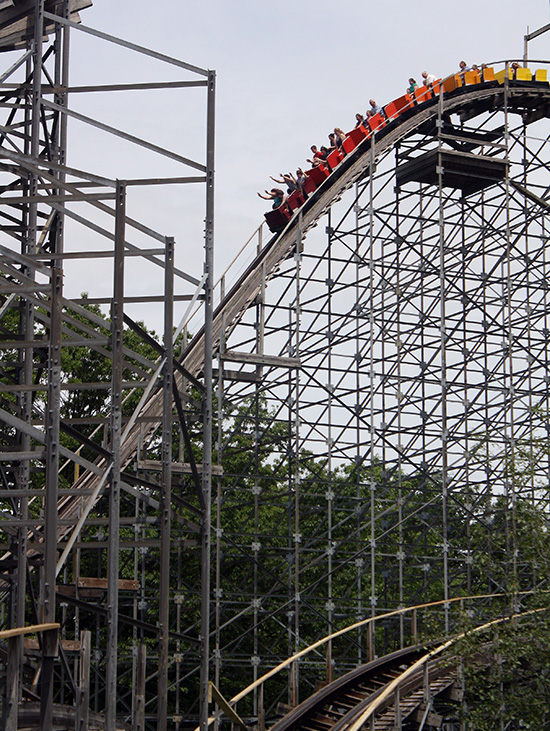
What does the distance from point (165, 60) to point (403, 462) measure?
1089 centimetres

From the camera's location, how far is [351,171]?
22.2m

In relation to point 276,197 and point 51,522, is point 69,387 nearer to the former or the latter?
point 51,522

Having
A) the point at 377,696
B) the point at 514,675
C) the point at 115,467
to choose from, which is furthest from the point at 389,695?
the point at 115,467

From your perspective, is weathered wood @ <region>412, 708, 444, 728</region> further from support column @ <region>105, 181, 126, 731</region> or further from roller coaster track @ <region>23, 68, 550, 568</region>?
support column @ <region>105, 181, 126, 731</region>

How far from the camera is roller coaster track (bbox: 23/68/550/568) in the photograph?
812 inches

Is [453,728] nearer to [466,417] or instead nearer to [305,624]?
[305,624]

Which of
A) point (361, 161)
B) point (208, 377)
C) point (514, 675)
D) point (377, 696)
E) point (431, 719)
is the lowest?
point (431, 719)

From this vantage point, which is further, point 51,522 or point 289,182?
point 289,182

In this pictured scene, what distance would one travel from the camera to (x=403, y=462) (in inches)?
846

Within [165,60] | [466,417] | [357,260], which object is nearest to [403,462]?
[466,417]

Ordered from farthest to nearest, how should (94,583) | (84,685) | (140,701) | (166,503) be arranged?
(94,583), (166,503), (140,701), (84,685)

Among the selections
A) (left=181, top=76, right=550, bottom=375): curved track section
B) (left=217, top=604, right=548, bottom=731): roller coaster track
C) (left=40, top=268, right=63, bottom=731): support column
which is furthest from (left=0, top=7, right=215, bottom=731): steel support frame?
(left=181, top=76, right=550, bottom=375): curved track section

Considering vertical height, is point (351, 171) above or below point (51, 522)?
above

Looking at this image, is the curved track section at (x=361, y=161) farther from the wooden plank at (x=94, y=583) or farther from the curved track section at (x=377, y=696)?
the curved track section at (x=377, y=696)
